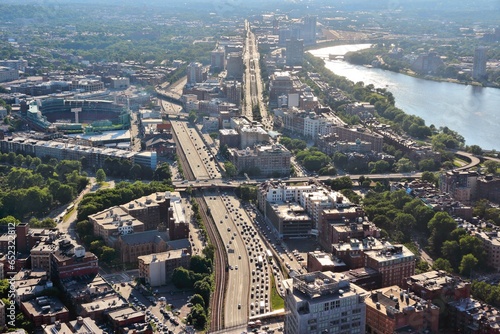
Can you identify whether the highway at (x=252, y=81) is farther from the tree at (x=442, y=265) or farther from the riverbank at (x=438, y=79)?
the tree at (x=442, y=265)

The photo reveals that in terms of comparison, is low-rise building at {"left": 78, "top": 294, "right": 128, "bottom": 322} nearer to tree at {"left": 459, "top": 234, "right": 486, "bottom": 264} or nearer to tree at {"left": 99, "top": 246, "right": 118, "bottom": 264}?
tree at {"left": 99, "top": 246, "right": 118, "bottom": 264}

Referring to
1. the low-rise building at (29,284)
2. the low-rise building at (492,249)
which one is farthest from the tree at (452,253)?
the low-rise building at (29,284)

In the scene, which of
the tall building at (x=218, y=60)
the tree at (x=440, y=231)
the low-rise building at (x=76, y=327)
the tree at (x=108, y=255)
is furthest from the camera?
the tall building at (x=218, y=60)

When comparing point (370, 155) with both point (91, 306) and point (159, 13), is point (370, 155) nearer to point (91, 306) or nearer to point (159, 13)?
point (91, 306)

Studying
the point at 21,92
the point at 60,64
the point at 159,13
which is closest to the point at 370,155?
the point at 21,92

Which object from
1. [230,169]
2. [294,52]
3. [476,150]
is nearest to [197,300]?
[230,169]

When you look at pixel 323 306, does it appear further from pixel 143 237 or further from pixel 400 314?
pixel 143 237

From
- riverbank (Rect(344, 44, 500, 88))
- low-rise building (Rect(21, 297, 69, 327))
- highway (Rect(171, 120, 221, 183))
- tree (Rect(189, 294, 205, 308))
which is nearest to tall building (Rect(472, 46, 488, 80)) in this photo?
riverbank (Rect(344, 44, 500, 88))
